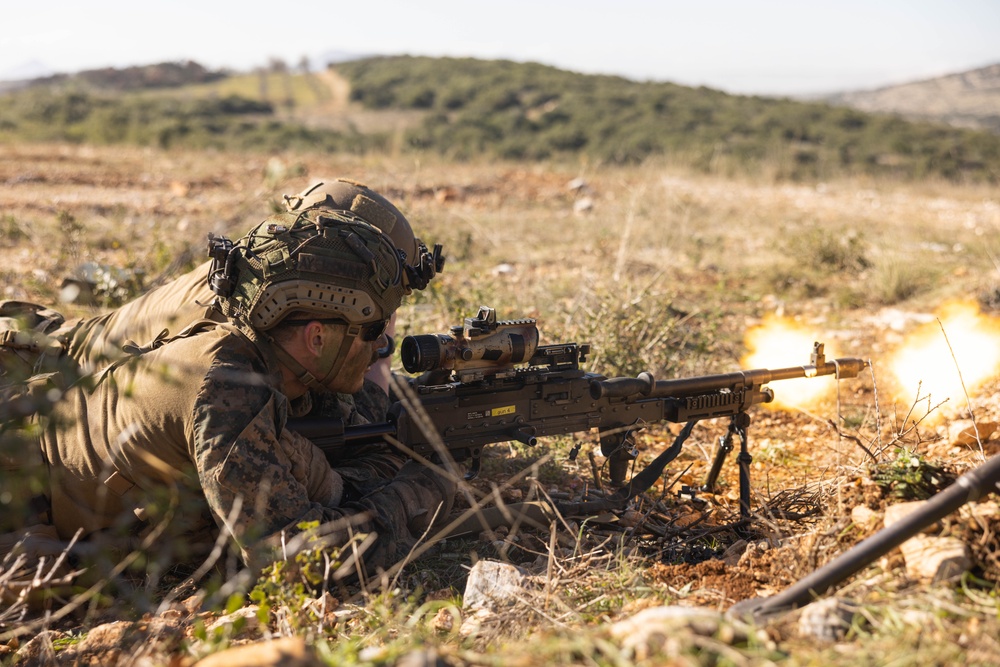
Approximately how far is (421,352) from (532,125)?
33024 millimetres

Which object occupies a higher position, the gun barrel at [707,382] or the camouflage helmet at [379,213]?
the camouflage helmet at [379,213]

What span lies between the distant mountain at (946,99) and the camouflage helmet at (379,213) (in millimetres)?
60621

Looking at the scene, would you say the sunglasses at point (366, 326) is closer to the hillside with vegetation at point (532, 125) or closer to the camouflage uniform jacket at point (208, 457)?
the camouflage uniform jacket at point (208, 457)

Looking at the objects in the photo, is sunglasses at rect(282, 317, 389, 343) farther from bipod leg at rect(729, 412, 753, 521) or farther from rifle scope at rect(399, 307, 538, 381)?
bipod leg at rect(729, 412, 753, 521)

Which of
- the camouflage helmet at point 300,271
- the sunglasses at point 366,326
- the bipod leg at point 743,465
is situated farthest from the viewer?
the bipod leg at point 743,465

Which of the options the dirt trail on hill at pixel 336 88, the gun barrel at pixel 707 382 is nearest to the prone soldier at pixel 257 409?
the gun barrel at pixel 707 382

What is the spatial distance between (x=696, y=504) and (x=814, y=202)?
47.3 feet

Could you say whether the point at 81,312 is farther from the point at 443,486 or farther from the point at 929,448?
the point at 929,448

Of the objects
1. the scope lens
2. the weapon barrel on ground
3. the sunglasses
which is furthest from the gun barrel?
the weapon barrel on ground

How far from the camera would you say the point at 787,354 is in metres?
7.47

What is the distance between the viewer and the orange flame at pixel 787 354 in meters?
6.73

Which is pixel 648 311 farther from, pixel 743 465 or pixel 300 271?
pixel 300 271

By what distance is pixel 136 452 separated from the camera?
3.45 m

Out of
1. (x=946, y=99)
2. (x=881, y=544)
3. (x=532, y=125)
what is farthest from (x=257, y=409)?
(x=946, y=99)
